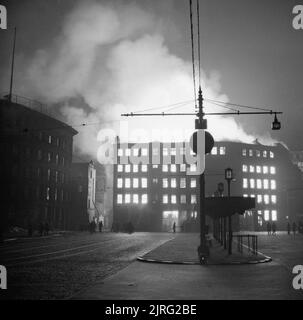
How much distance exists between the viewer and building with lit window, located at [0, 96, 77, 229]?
5816cm

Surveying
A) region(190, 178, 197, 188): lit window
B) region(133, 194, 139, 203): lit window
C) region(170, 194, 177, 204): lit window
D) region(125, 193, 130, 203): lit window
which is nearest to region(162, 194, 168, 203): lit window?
region(170, 194, 177, 204): lit window

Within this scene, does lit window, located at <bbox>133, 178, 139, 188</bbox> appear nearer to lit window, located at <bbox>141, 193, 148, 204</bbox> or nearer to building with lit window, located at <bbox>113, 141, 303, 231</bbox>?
building with lit window, located at <bbox>113, 141, 303, 231</bbox>

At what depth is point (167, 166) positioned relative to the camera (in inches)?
3612

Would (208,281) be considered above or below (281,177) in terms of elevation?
below

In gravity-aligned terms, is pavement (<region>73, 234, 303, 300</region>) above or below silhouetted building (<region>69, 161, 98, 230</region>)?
below

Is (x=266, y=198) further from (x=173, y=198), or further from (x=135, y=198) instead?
(x=135, y=198)

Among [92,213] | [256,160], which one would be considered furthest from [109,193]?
[256,160]

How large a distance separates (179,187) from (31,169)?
37.1 m

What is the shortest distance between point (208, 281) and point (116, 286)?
8.65 ft

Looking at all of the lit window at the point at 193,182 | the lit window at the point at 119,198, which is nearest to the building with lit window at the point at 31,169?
the lit window at the point at 119,198

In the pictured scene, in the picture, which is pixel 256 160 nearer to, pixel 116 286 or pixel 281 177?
pixel 281 177

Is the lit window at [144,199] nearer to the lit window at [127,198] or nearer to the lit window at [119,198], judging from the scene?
the lit window at [127,198]

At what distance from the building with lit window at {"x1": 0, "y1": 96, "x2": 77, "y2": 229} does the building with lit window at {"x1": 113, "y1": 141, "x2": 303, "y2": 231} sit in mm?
20635
